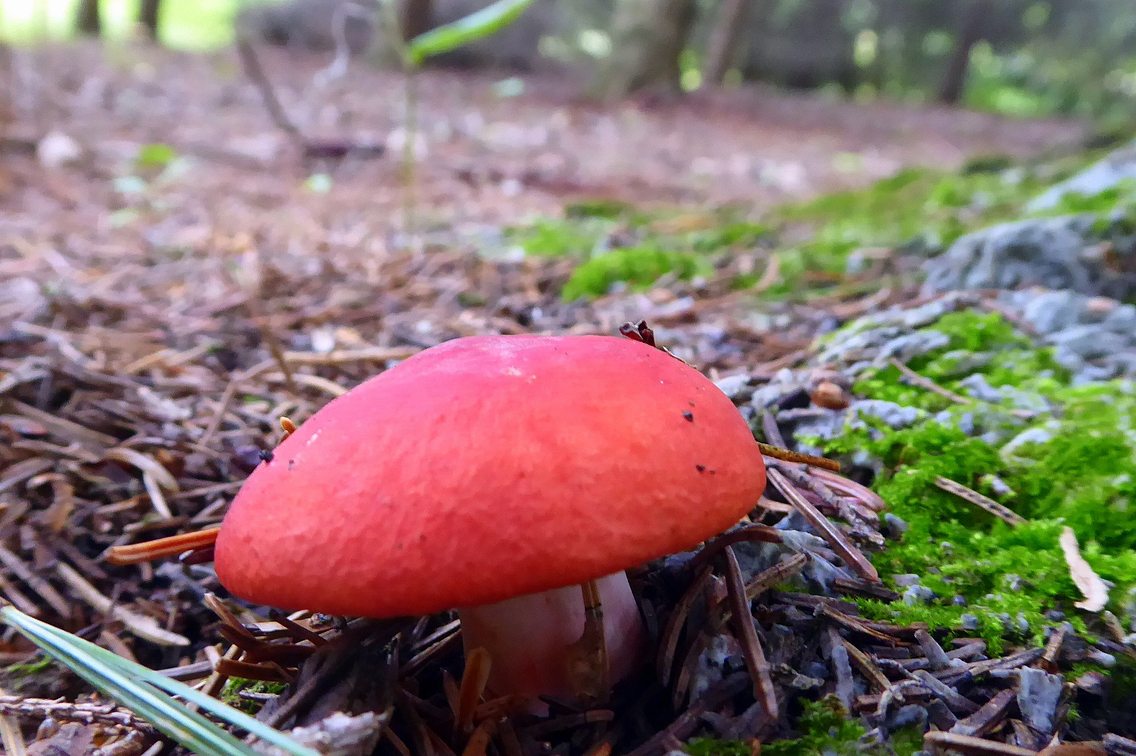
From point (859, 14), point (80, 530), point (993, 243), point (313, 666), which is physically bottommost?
point (80, 530)

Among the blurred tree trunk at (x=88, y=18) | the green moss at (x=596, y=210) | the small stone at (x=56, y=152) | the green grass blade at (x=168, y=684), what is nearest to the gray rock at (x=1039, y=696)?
the green grass blade at (x=168, y=684)

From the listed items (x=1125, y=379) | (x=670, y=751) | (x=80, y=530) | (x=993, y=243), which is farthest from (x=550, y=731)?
(x=993, y=243)

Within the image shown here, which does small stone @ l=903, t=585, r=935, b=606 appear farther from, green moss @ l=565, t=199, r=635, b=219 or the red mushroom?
green moss @ l=565, t=199, r=635, b=219

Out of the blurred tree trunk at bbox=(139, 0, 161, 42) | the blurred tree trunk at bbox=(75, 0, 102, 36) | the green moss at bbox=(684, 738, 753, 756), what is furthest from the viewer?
the blurred tree trunk at bbox=(139, 0, 161, 42)

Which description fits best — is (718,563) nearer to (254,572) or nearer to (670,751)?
(670,751)

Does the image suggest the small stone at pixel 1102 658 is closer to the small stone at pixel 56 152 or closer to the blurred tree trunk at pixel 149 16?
the small stone at pixel 56 152

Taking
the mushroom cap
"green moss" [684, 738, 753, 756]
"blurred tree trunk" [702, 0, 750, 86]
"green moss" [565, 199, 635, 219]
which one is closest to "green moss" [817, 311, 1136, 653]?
"green moss" [684, 738, 753, 756]
